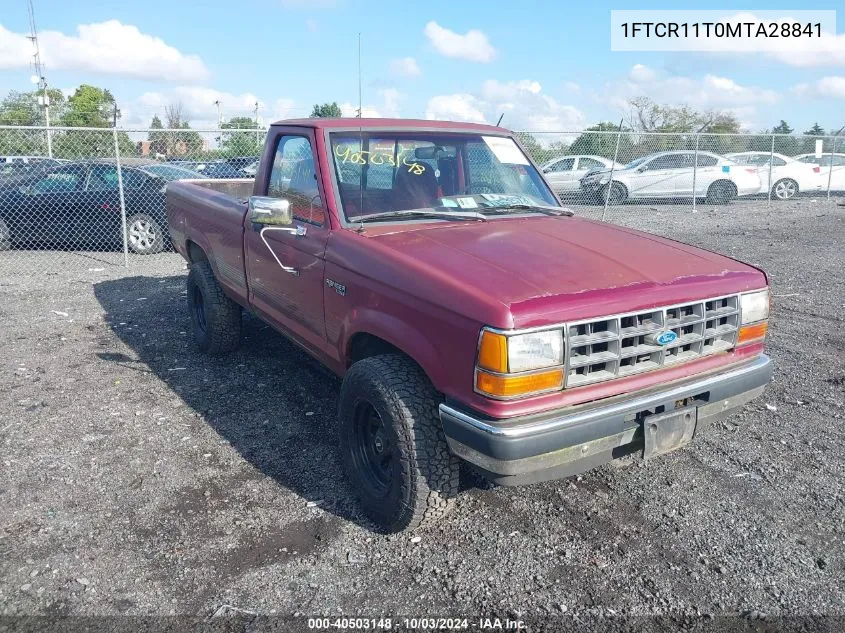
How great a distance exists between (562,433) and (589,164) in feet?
49.9

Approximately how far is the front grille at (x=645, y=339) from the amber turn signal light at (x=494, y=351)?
0.93 feet

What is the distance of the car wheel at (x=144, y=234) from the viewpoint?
10.4 meters

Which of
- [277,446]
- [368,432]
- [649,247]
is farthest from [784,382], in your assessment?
[277,446]

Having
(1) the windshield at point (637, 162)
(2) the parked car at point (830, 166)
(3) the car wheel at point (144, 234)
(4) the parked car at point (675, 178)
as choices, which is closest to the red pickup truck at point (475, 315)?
(3) the car wheel at point (144, 234)

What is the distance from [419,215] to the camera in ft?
12.5

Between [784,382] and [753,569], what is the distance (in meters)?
A: 2.49

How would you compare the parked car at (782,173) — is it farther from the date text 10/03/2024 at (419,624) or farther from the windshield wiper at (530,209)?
the date text 10/03/2024 at (419,624)

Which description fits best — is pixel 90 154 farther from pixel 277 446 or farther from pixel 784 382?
pixel 784 382

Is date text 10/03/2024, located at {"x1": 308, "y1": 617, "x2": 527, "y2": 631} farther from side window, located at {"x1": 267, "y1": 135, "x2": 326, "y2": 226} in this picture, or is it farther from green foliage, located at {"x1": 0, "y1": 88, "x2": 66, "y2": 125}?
green foliage, located at {"x1": 0, "y1": 88, "x2": 66, "y2": 125}

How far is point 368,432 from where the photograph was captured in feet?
11.4

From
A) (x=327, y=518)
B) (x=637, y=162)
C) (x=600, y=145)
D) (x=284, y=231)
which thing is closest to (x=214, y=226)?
(x=284, y=231)

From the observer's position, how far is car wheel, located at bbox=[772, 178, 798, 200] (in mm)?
18703

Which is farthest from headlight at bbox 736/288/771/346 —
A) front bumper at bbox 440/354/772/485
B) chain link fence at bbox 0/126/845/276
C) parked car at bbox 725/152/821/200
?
Answer: parked car at bbox 725/152/821/200

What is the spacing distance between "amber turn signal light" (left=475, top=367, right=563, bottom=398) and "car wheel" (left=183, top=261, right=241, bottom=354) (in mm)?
3330
